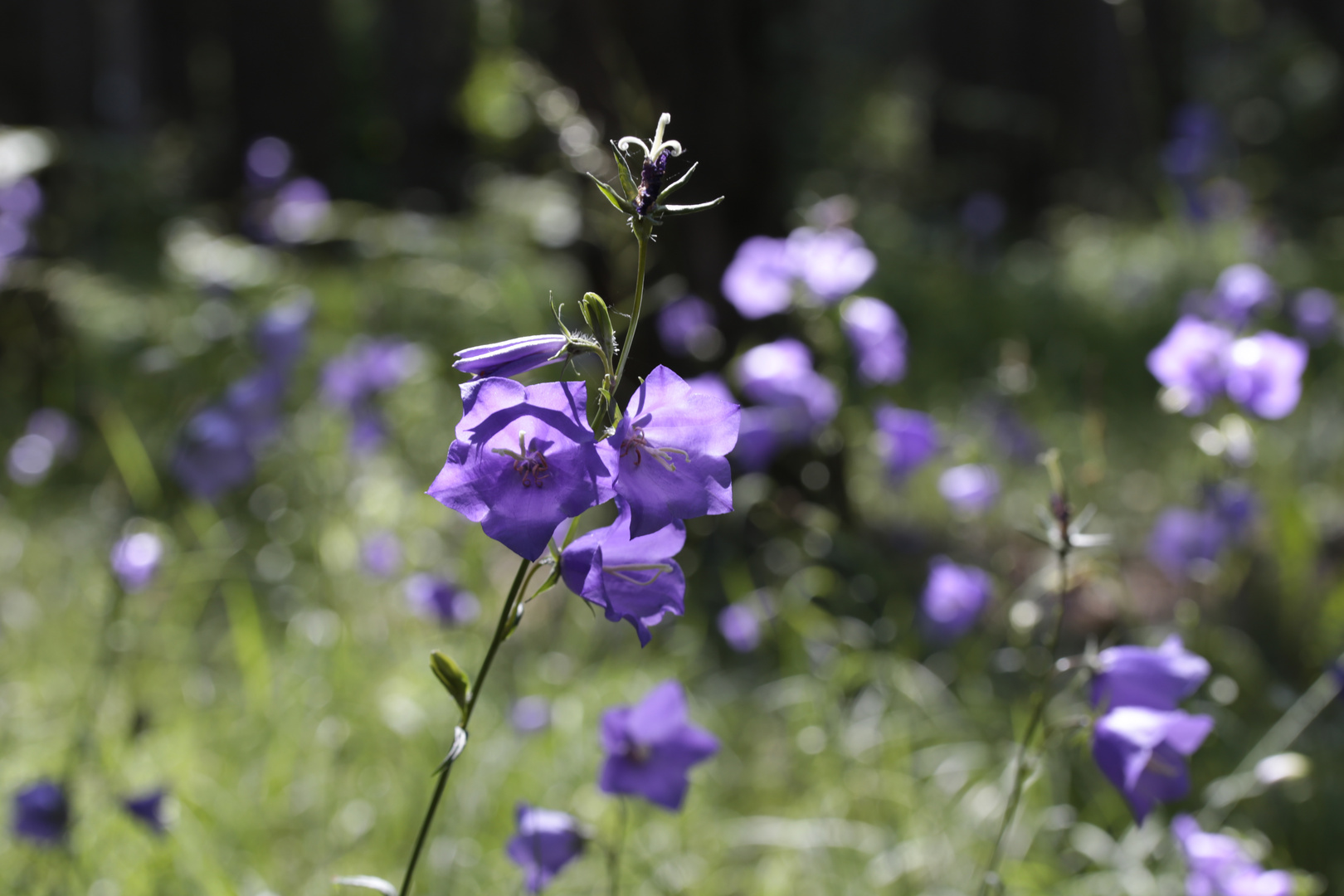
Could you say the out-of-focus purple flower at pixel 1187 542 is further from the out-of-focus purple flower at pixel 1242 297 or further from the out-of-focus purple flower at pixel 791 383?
the out-of-focus purple flower at pixel 791 383

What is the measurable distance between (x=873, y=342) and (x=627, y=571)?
4.20 feet

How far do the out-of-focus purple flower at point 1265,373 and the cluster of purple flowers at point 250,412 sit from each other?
2316 mm

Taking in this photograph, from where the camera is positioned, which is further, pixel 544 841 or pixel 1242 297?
pixel 1242 297

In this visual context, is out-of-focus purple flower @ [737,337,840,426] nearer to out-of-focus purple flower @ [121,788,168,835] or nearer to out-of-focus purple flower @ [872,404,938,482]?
out-of-focus purple flower @ [872,404,938,482]

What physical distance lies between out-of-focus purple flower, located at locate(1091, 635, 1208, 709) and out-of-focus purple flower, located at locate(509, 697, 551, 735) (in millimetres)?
1312

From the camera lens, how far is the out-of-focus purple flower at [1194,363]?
1.68 meters

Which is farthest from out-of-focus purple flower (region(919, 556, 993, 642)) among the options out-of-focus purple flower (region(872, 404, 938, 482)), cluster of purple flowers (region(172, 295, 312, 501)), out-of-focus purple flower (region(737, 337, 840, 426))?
cluster of purple flowers (region(172, 295, 312, 501))

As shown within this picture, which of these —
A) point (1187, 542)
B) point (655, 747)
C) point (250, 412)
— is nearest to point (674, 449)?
point (655, 747)

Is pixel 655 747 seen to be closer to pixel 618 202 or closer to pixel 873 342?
pixel 618 202

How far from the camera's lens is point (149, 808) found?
5.54 ft

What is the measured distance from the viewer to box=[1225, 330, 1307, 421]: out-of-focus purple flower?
163 cm

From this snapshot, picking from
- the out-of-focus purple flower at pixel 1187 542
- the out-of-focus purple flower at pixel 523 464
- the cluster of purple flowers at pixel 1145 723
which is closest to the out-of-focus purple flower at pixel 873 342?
the out-of-focus purple flower at pixel 1187 542

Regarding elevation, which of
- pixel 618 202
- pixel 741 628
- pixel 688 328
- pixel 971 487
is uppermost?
pixel 618 202

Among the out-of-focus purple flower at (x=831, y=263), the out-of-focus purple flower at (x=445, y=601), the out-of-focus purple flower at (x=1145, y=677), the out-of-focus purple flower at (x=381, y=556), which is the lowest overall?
the out-of-focus purple flower at (x=381, y=556)
